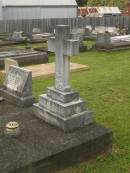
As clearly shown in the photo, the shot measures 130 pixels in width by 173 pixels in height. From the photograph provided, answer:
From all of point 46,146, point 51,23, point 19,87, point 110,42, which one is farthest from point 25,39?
point 46,146

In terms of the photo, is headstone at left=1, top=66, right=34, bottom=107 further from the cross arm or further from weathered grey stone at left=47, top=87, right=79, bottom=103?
the cross arm

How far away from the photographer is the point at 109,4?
56188 millimetres

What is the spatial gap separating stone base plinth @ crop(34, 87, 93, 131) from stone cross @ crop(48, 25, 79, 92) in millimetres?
171

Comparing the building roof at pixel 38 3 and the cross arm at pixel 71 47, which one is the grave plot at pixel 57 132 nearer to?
the cross arm at pixel 71 47

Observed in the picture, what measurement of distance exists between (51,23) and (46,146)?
967 inches

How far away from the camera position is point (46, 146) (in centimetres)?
562

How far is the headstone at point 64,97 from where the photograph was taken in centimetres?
615

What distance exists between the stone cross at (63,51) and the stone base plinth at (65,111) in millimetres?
171

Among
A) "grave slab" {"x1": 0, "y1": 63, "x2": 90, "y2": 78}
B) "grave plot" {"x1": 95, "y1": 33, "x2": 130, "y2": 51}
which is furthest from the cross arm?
"grave plot" {"x1": 95, "y1": 33, "x2": 130, "y2": 51}

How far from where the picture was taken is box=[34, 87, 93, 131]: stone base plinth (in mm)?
6172

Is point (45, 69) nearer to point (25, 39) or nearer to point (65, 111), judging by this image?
point (65, 111)

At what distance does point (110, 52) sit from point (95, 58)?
78.0 inches

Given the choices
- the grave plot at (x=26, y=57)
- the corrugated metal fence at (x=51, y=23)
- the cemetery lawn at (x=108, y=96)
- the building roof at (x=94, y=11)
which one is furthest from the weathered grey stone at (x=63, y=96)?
the building roof at (x=94, y=11)

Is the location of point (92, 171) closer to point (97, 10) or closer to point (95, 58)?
point (95, 58)
